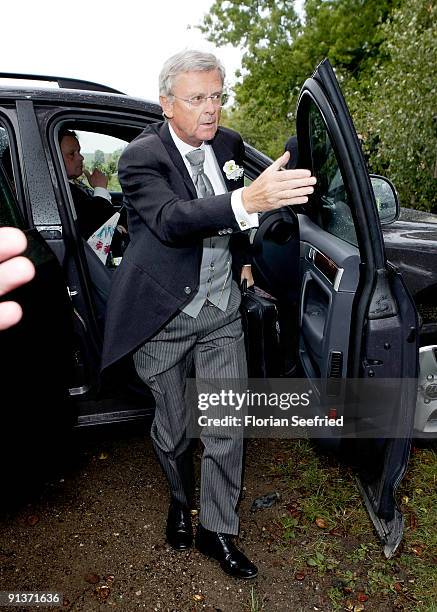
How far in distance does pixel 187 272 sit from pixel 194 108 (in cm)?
58

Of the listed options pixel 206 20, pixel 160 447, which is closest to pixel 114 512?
pixel 160 447

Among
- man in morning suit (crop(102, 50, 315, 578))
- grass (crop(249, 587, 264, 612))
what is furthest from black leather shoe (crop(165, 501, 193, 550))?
grass (crop(249, 587, 264, 612))

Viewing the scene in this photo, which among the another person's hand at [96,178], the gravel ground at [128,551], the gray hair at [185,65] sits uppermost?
the gray hair at [185,65]

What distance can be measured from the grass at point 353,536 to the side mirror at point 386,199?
1274mm

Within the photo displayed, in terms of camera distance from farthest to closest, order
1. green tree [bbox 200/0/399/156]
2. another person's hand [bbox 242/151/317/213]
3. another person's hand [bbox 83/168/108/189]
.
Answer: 1. green tree [bbox 200/0/399/156]
2. another person's hand [bbox 83/168/108/189]
3. another person's hand [bbox 242/151/317/213]

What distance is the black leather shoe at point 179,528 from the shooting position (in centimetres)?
248

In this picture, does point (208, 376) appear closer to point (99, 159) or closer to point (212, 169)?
point (212, 169)

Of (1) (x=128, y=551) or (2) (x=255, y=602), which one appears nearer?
(2) (x=255, y=602)

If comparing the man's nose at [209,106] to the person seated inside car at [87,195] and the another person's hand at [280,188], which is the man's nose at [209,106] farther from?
the person seated inside car at [87,195]

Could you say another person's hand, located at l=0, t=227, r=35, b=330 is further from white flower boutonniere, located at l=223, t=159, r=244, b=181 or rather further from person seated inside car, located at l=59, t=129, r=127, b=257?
person seated inside car, located at l=59, t=129, r=127, b=257

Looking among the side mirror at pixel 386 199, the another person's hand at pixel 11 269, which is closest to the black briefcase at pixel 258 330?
the side mirror at pixel 386 199

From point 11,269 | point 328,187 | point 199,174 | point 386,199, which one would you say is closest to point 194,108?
point 199,174

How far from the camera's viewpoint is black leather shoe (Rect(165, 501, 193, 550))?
2.48m

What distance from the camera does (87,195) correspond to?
3645mm
